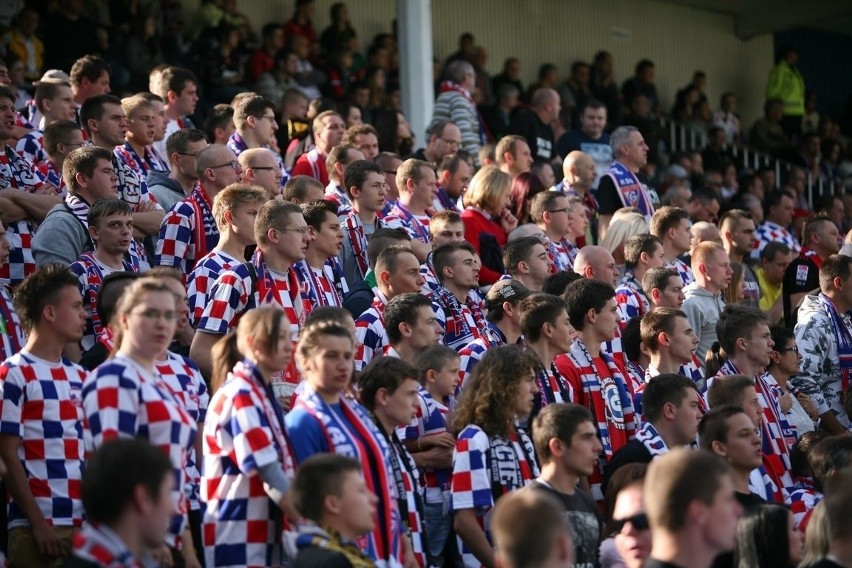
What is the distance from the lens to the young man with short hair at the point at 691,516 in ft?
15.7

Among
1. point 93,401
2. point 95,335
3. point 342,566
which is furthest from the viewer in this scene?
point 95,335

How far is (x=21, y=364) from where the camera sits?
20.2 ft

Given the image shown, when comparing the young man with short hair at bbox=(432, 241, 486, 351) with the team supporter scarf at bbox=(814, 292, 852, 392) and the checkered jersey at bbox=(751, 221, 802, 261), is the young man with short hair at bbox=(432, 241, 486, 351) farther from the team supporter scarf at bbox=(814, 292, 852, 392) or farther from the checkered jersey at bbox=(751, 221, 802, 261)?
the checkered jersey at bbox=(751, 221, 802, 261)

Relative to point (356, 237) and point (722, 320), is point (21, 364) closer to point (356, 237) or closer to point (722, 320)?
point (356, 237)

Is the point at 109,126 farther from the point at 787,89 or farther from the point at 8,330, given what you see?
the point at 787,89

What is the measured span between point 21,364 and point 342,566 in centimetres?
189

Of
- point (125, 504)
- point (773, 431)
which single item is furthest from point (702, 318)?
point (125, 504)

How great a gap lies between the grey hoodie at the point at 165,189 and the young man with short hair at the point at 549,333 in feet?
8.96

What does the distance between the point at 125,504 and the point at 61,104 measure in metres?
6.17

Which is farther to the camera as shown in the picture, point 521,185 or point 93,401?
point 521,185

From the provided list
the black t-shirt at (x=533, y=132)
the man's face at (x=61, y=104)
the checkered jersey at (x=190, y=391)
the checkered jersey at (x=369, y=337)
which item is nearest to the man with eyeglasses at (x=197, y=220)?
the checkered jersey at (x=369, y=337)

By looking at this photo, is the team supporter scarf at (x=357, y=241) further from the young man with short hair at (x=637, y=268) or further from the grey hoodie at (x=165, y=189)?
the young man with short hair at (x=637, y=268)

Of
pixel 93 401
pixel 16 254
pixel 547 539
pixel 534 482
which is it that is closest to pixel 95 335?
pixel 16 254

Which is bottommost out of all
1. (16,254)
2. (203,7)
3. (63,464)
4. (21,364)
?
(63,464)
